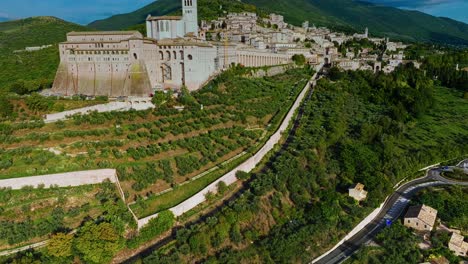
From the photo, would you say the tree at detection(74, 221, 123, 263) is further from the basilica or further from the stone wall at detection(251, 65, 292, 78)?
the stone wall at detection(251, 65, 292, 78)

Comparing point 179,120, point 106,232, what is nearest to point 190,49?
point 179,120

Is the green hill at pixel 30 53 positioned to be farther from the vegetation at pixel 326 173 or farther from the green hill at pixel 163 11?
the vegetation at pixel 326 173

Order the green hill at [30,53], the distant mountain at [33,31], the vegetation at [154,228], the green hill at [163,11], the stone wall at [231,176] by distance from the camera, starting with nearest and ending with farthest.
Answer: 1. the vegetation at [154,228]
2. the stone wall at [231,176]
3. the green hill at [30,53]
4. the distant mountain at [33,31]
5. the green hill at [163,11]

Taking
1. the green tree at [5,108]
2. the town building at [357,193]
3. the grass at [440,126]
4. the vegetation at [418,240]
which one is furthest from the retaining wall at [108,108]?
the grass at [440,126]

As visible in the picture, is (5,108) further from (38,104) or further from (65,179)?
(65,179)

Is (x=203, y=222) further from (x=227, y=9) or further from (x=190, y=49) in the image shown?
(x=227, y=9)

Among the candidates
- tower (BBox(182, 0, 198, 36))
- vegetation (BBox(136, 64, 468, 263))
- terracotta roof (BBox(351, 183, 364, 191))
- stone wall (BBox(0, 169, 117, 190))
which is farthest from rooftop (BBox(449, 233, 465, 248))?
tower (BBox(182, 0, 198, 36))
